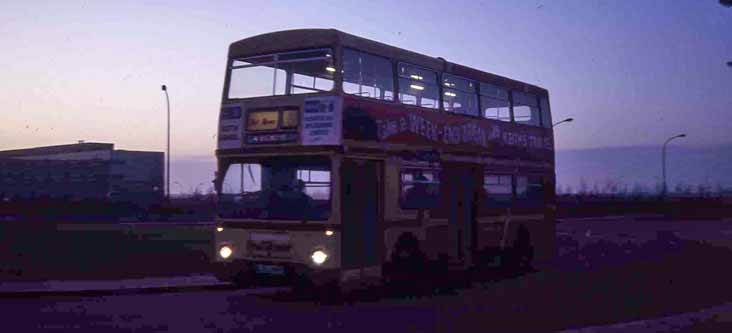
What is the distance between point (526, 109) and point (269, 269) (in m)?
9.42

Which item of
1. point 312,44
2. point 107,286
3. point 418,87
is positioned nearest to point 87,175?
point 107,286

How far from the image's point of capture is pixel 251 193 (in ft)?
49.8

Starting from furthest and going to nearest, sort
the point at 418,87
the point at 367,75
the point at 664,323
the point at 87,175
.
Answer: the point at 87,175
the point at 418,87
the point at 367,75
the point at 664,323

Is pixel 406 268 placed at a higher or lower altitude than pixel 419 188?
lower

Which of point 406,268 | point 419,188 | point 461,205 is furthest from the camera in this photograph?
point 461,205

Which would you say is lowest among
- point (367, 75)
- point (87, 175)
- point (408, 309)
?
point (408, 309)

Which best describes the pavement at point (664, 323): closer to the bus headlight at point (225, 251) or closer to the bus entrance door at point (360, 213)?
the bus entrance door at point (360, 213)

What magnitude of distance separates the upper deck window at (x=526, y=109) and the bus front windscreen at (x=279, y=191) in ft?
25.5

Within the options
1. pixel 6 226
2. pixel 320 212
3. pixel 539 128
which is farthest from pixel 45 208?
pixel 320 212

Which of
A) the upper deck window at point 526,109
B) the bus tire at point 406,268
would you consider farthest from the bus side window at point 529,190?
the bus tire at point 406,268

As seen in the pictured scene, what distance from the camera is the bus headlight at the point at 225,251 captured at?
15328 mm

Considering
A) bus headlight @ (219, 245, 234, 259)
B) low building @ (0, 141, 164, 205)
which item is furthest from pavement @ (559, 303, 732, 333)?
low building @ (0, 141, 164, 205)

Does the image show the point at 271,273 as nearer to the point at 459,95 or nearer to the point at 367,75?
the point at 367,75

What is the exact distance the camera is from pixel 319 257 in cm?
1441
